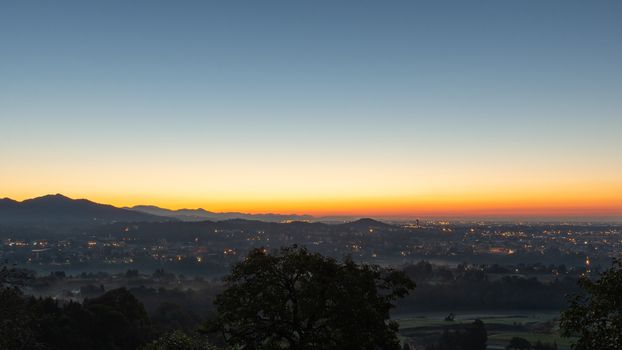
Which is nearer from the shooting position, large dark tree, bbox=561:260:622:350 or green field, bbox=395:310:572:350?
large dark tree, bbox=561:260:622:350

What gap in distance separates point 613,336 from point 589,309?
1.36 metres

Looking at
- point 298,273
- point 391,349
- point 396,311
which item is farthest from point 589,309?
point 396,311

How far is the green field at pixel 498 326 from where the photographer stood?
428ft

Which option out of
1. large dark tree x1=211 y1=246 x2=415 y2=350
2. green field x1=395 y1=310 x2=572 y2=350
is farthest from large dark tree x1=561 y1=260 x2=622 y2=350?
green field x1=395 y1=310 x2=572 y2=350

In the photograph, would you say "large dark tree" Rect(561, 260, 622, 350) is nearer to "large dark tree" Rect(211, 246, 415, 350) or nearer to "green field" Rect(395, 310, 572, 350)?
"large dark tree" Rect(211, 246, 415, 350)

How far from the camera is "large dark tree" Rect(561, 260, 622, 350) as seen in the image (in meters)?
18.9

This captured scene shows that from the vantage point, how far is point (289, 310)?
23.8m

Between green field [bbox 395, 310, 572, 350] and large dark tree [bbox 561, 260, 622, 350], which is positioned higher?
large dark tree [bbox 561, 260, 622, 350]

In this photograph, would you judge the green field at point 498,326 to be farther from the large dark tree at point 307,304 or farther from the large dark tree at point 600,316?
the large dark tree at point 307,304

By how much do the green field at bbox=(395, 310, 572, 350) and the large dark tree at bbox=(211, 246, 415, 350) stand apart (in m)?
110

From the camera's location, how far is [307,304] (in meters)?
22.7

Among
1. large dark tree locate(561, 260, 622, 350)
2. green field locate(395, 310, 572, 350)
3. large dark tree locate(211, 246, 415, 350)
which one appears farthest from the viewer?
green field locate(395, 310, 572, 350)

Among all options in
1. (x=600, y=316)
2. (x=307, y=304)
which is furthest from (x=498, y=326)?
(x=307, y=304)

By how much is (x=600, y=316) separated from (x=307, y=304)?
474 inches
